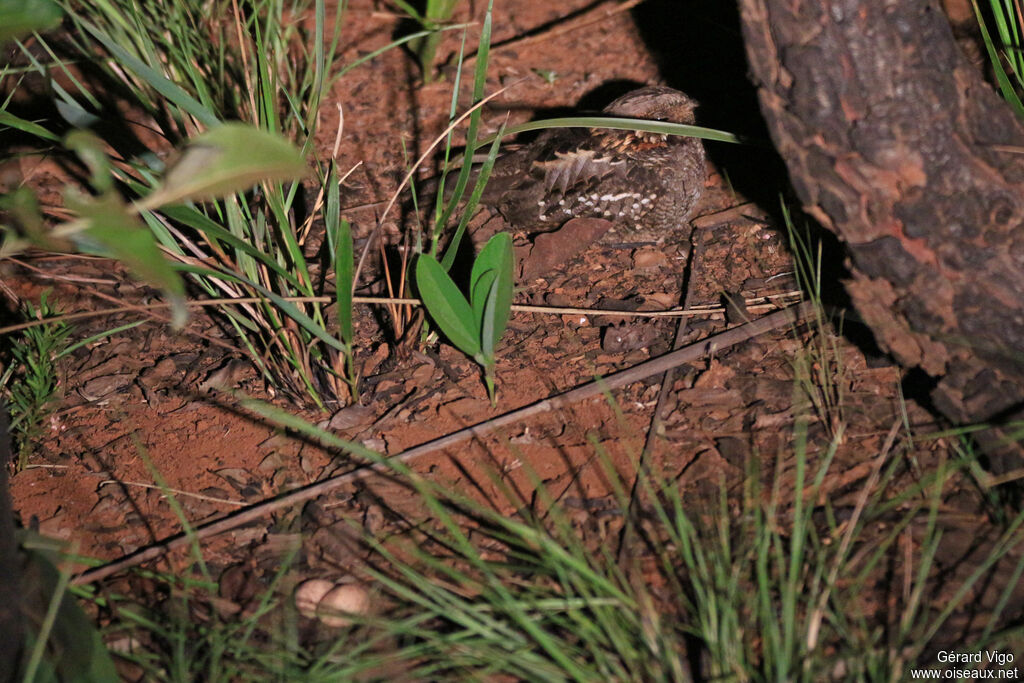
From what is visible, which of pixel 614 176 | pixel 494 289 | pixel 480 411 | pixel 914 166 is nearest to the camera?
pixel 914 166

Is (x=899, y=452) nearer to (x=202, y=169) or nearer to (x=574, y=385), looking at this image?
(x=574, y=385)

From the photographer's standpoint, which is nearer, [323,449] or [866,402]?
[866,402]

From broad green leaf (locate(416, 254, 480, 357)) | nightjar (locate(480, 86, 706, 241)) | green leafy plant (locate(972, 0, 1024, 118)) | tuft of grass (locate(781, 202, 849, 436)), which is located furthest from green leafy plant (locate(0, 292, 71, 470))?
green leafy plant (locate(972, 0, 1024, 118))

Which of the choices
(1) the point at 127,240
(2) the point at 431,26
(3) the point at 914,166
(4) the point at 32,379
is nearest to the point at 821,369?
(3) the point at 914,166

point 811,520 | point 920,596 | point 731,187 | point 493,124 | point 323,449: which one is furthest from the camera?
point 493,124

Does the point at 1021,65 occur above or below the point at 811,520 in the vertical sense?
above

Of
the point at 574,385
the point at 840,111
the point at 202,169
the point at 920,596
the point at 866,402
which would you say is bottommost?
the point at 920,596

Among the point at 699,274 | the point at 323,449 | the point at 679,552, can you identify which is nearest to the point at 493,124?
the point at 699,274

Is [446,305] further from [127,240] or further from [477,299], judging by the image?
[127,240]
